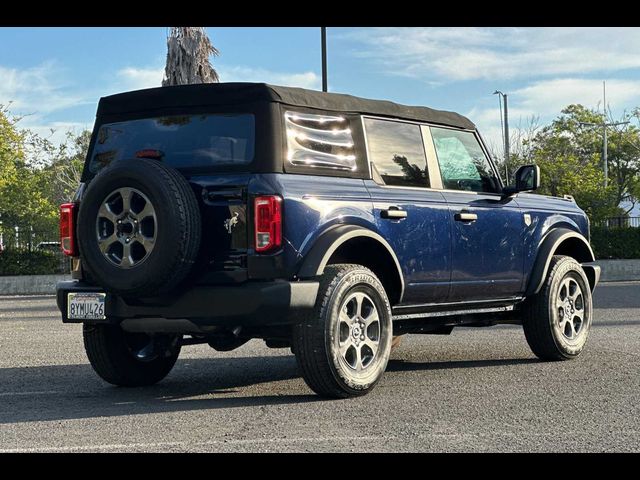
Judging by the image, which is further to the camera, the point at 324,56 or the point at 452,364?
the point at 324,56

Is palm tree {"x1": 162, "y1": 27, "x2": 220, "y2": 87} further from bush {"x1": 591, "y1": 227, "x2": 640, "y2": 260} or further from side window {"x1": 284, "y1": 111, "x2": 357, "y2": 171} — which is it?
side window {"x1": 284, "y1": 111, "x2": 357, "y2": 171}

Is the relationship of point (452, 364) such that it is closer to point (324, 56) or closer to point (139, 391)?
point (139, 391)

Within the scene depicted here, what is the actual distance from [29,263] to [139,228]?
22.6 m

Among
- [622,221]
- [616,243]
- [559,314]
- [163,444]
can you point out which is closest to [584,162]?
[622,221]

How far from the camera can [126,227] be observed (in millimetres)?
6715

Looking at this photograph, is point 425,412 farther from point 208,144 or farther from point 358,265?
point 208,144

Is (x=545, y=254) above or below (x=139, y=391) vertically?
above

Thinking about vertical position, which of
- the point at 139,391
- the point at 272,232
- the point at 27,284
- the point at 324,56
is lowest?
the point at 139,391

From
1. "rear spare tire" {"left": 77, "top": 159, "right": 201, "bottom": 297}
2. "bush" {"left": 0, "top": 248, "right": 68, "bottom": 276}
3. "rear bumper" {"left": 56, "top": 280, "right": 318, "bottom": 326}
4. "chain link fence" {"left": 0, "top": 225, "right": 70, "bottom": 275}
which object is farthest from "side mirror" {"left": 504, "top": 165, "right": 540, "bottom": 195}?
"bush" {"left": 0, "top": 248, "right": 68, "bottom": 276}

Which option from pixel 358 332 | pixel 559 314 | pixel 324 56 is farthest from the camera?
pixel 324 56

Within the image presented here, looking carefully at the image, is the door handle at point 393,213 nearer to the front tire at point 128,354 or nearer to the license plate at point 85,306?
the front tire at point 128,354

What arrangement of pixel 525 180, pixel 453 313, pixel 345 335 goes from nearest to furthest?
pixel 345 335, pixel 453 313, pixel 525 180

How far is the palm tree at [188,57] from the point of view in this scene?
2734 cm
